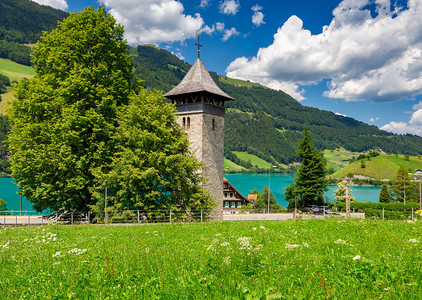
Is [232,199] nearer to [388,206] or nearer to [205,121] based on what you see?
[388,206]

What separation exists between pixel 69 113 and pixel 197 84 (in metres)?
14.5

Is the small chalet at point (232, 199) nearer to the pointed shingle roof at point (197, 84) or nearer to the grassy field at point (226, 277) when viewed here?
the pointed shingle roof at point (197, 84)

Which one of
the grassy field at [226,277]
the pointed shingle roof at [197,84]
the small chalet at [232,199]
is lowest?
the small chalet at [232,199]

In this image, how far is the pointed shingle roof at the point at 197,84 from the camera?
32281mm

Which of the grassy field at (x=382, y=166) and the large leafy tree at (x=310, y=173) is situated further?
the grassy field at (x=382, y=166)

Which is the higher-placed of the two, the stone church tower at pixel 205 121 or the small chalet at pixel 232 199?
the stone church tower at pixel 205 121

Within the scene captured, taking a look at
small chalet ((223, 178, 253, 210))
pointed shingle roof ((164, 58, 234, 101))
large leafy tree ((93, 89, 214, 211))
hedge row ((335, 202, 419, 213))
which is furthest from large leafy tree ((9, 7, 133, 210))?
small chalet ((223, 178, 253, 210))

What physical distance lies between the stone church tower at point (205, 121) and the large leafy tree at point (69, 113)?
833 centimetres

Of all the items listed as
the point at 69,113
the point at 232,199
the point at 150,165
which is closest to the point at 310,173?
the point at 232,199

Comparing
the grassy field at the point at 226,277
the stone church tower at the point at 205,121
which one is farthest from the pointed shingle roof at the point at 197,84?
the grassy field at the point at 226,277

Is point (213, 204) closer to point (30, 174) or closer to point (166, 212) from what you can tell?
point (166, 212)

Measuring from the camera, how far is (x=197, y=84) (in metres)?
33.0

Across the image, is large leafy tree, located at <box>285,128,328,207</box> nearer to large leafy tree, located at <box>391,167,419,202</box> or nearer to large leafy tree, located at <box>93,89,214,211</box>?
large leafy tree, located at <box>93,89,214,211</box>

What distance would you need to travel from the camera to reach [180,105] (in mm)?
33344
